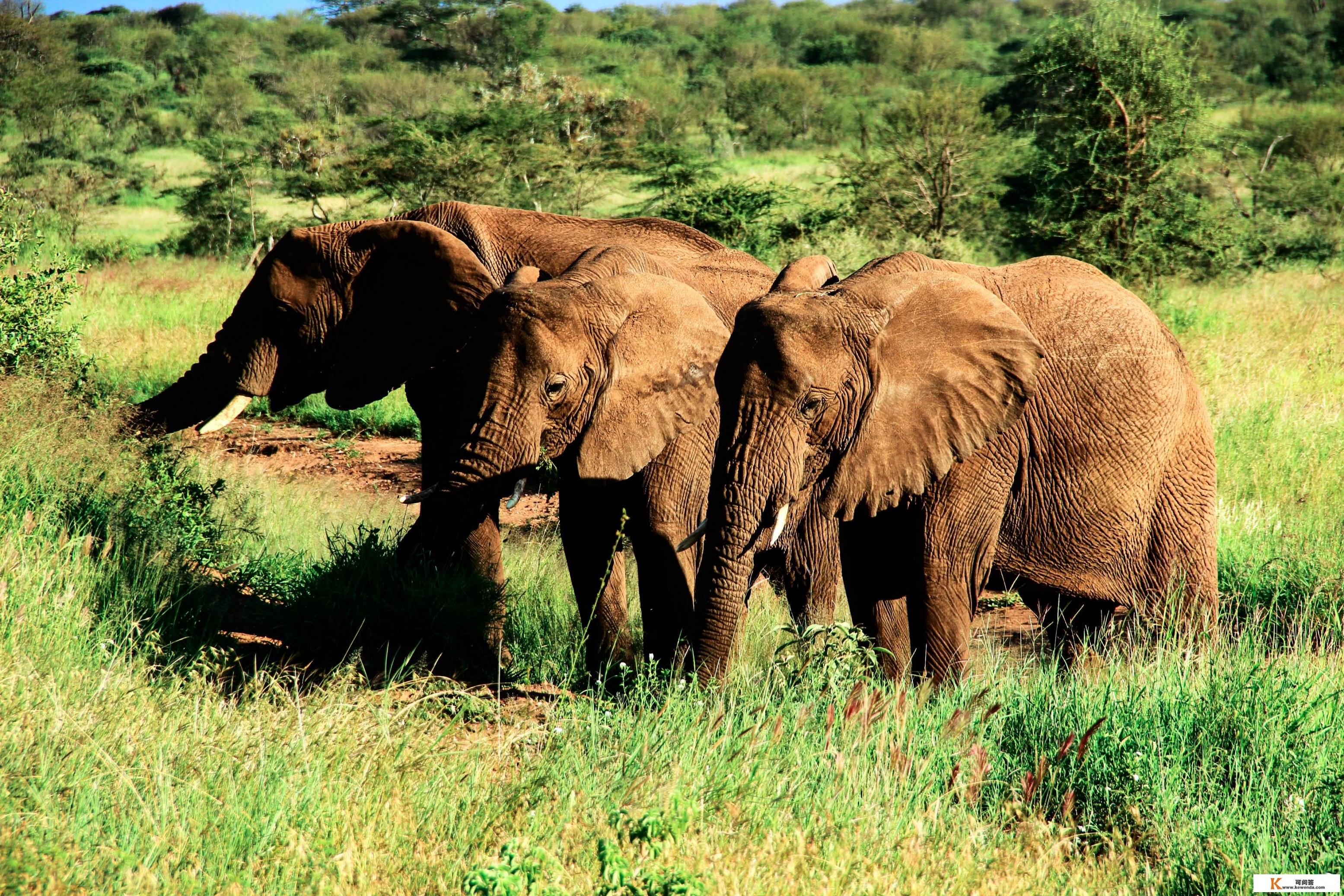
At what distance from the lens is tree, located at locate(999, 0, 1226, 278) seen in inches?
622

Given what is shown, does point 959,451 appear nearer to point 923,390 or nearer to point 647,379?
point 923,390

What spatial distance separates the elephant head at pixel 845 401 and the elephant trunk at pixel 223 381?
3174 mm

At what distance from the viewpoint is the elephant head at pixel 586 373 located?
184 inches

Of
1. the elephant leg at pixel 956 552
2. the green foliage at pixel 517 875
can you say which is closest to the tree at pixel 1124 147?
the elephant leg at pixel 956 552

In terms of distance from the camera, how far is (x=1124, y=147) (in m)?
16.0

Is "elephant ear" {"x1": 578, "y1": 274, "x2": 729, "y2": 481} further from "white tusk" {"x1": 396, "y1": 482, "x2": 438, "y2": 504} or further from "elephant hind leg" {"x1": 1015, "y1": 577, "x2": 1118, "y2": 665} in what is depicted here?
"elephant hind leg" {"x1": 1015, "y1": 577, "x2": 1118, "y2": 665}

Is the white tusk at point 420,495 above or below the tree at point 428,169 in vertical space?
below

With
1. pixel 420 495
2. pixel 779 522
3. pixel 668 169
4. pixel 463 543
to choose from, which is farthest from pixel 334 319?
pixel 668 169

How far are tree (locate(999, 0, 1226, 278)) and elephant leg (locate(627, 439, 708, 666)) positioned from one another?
12332mm

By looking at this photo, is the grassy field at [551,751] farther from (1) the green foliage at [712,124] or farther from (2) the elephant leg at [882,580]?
(1) the green foliage at [712,124]

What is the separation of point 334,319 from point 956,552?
353 centimetres

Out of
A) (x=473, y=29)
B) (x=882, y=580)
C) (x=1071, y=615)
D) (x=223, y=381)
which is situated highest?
(x=473, y=29)

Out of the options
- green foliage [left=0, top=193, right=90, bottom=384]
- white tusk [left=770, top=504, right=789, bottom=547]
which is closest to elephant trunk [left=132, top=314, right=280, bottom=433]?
green foliage [left=0, top=193, right=90, bottom=384]

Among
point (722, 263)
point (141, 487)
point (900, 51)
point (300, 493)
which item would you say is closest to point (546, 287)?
point (722, 263)
